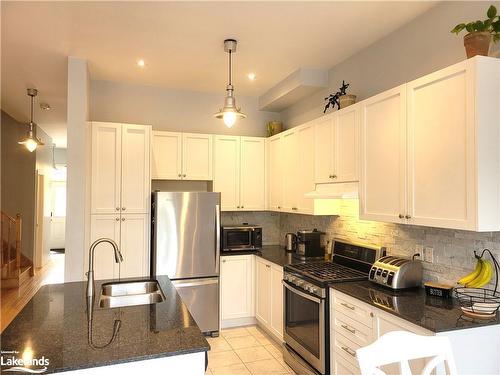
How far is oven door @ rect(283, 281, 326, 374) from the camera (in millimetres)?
2684

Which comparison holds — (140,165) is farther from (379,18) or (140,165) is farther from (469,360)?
(469,360)

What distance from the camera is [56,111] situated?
19.3ft

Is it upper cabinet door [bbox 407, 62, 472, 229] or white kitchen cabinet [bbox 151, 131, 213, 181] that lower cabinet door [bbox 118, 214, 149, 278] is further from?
upper cabinet door [bbox 407, 62, 472, 229]

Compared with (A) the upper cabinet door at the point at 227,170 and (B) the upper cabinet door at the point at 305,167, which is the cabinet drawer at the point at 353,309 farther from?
(A) the upper cabinet door at the point at 227,170

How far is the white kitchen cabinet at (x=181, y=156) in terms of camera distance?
13.5ft

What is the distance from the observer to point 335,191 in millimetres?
3125

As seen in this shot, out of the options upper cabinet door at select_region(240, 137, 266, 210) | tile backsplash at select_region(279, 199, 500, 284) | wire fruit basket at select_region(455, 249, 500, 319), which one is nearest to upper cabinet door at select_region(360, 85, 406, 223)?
tile backsplash at select_region(279, 199, 500, 284)

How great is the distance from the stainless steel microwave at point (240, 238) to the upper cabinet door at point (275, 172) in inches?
16.7

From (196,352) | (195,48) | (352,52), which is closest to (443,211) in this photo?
(196,352)

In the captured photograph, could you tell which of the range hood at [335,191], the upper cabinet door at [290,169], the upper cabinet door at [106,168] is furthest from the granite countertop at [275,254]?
the upper cabinet door at [106,168]

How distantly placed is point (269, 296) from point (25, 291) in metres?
4.69

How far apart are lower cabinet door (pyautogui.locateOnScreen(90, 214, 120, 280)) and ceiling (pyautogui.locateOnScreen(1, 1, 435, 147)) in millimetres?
1653

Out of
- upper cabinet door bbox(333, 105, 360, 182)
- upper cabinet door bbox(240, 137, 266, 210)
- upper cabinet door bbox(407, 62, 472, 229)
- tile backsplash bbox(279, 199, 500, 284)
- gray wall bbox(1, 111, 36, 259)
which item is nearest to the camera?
upper cabinet door bbox(407, 62, 472, 229)

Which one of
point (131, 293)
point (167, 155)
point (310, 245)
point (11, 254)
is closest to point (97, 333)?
point (131, 293)
